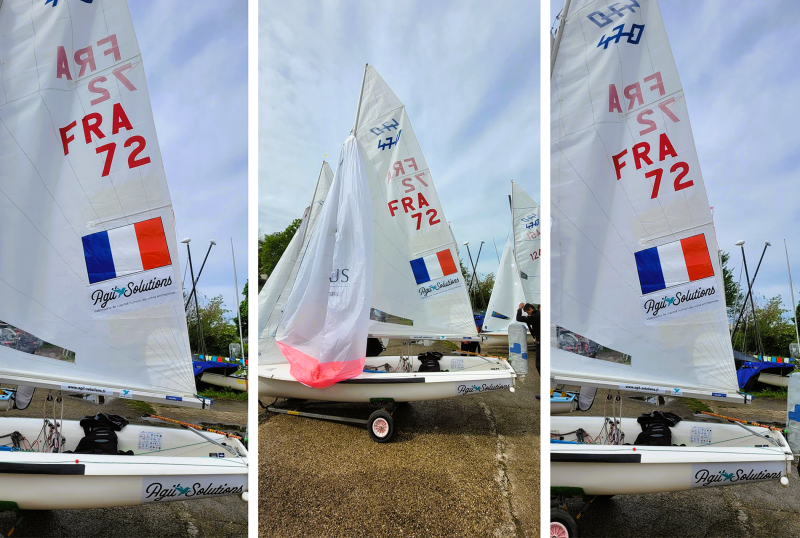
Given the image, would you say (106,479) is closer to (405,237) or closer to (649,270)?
A: (649,270)

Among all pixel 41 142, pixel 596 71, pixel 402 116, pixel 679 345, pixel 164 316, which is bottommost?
pixel 679 345

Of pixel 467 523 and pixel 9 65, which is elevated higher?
pixel 9 65

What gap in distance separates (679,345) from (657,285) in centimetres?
31

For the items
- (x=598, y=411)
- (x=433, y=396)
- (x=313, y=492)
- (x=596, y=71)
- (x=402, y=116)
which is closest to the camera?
(x=596, y=71)

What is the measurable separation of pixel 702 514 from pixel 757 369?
8.00ft

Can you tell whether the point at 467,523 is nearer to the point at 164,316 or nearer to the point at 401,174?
the point at 164,316

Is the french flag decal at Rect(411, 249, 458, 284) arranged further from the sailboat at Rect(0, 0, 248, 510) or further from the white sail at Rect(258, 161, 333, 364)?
the sailboat at Rect(0, 0, 248, 510)

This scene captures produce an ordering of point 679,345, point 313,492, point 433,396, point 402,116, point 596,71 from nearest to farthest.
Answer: point 596,71, point 679,345, point 313,492, point 433,396, point 402,116

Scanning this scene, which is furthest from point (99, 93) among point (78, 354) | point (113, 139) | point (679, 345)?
point (679, 345)

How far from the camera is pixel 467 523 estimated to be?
1705 millimetres

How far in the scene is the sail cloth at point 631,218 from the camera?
Answer: 161cm

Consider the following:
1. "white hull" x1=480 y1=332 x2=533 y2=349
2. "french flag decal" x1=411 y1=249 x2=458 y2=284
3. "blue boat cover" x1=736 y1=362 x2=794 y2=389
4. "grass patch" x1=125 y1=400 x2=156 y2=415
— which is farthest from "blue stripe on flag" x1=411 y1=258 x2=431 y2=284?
"white hull" x1=480 y1=332 x2=533 y2=349

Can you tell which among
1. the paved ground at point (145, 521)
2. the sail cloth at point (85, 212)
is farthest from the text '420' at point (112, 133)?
the paved ground at point (145, 521)

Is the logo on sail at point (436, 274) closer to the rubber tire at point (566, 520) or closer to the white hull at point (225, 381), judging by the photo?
the white hull at point (225, 381)
